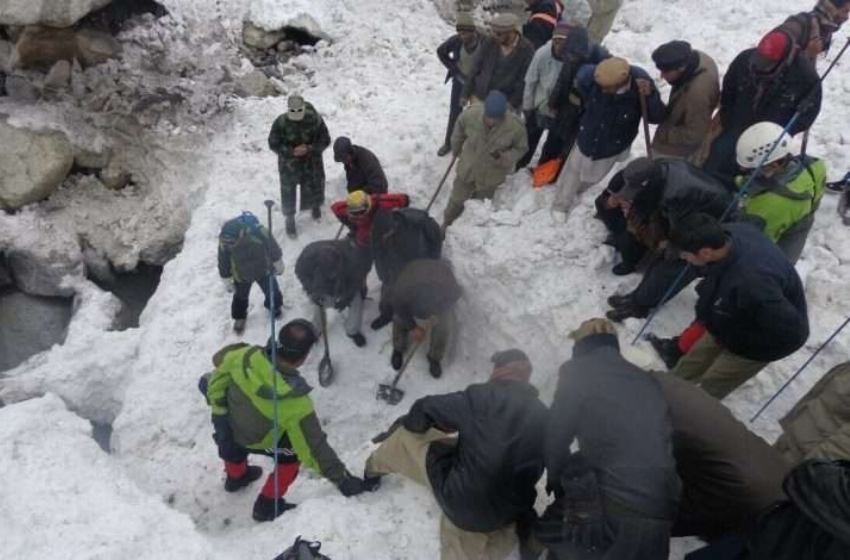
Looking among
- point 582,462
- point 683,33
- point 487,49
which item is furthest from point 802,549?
point 683,33

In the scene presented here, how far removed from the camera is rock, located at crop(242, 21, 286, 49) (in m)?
11.7

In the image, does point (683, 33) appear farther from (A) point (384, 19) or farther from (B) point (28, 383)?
(B) point (28, 383)

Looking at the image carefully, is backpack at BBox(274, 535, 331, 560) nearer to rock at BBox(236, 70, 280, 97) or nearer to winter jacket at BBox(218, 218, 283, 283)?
winter jacket at BBox(218, 218, 283, 283)

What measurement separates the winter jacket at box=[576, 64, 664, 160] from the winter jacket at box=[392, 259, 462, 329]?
80.8 inches

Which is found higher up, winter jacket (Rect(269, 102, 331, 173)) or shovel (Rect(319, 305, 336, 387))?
winter jacket (Rect(269, 102, 331, 173))

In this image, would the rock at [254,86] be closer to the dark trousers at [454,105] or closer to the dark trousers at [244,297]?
the dark trousers at [454,105]

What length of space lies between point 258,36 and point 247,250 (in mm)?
6658

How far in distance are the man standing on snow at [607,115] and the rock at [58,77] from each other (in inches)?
346

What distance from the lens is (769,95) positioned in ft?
18.9

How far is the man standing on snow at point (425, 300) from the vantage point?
6.44 meters

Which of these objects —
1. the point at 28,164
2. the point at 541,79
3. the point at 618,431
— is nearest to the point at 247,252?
the point at 541,79

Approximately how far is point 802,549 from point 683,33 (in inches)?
379

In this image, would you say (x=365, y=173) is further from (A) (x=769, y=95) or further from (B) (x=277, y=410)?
(A) (x=769, y=95)

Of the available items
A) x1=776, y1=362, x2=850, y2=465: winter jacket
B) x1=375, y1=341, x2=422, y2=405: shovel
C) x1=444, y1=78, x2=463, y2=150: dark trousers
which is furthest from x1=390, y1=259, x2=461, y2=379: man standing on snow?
x1=776, y1=362, x2=850, y2=465: winter jacket
